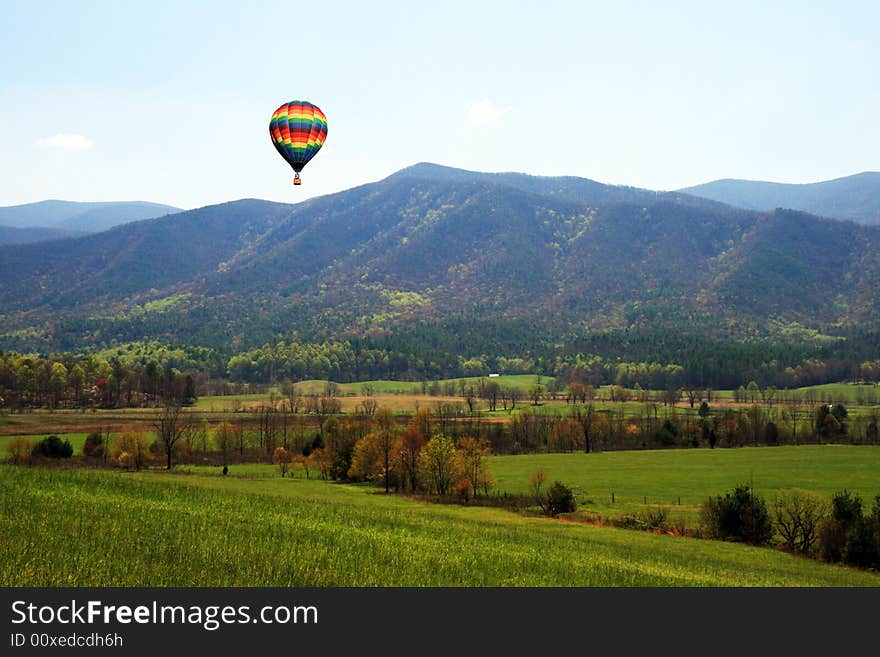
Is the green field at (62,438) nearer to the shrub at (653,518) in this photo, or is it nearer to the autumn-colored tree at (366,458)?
the autumn-colored tree at (366,458)

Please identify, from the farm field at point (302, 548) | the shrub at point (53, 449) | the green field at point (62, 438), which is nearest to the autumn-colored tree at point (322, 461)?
the shrub at point (53, 449)

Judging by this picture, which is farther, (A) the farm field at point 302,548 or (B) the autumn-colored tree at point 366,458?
(B) the autumn-colored tree at point 366,458

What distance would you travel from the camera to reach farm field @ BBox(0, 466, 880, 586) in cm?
2298

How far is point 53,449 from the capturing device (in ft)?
292

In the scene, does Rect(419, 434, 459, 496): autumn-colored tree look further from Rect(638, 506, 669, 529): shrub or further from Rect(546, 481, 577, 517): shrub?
Rect(638, 506, 669, 529): shrub

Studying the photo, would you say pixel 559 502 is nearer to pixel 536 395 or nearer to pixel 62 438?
pixel 62 438

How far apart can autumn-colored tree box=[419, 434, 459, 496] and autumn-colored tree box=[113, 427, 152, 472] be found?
110 ft

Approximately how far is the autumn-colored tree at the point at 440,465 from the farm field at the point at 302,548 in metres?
22.5

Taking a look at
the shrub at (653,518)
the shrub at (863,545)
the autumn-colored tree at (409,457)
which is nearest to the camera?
the shrub at (863,545)

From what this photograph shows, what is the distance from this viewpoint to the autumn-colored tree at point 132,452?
8600cm

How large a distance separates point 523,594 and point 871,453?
9892 cm

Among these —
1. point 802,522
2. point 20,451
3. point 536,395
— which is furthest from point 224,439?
point 536,395

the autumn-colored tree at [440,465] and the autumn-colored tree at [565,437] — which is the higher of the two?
the autumn-colored tree at [440,465]

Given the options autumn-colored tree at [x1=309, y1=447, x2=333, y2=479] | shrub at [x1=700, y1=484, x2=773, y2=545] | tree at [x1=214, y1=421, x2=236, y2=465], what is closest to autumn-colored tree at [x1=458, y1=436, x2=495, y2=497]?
autumn-colored tree at [x1=309, y1=447, x2=333, y2=479]
